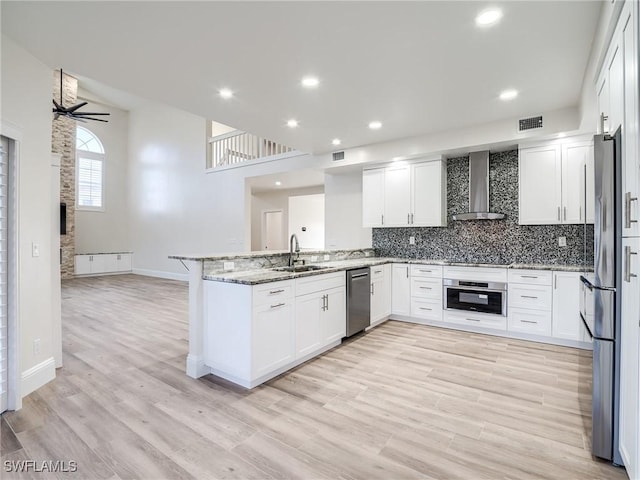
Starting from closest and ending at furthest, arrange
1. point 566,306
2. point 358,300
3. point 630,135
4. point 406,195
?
1. point 630,135
2. point 566,306
3. point 358,300
4. point 406,195

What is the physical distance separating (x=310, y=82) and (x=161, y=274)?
331 inches

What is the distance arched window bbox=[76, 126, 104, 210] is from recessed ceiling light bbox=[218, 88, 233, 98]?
908cm

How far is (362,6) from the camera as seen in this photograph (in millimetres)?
1984

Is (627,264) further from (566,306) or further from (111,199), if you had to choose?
(111,199)

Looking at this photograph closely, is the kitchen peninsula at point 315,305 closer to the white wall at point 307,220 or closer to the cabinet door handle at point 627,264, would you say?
the cabinet door handle at point 627,264

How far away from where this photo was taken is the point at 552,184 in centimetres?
394

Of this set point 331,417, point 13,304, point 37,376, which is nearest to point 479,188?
point 331,417

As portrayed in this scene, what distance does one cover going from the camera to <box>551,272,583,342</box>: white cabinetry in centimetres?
365

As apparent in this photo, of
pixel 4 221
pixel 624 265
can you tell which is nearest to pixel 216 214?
pixel 4 221

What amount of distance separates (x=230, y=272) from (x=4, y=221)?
5.54ft

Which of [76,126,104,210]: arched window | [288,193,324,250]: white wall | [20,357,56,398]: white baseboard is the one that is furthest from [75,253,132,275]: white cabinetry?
[20,357,56,398]: white baseboard

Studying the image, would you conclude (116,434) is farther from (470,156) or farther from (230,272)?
(470,156)

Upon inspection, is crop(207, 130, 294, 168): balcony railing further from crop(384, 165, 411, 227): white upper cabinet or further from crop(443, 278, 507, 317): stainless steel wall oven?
crop(443, 278, 507, 317): stainless steel wall oven

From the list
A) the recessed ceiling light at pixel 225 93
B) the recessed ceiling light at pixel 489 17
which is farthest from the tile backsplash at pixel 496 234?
the recessed ceiling light at pixel 225 93
